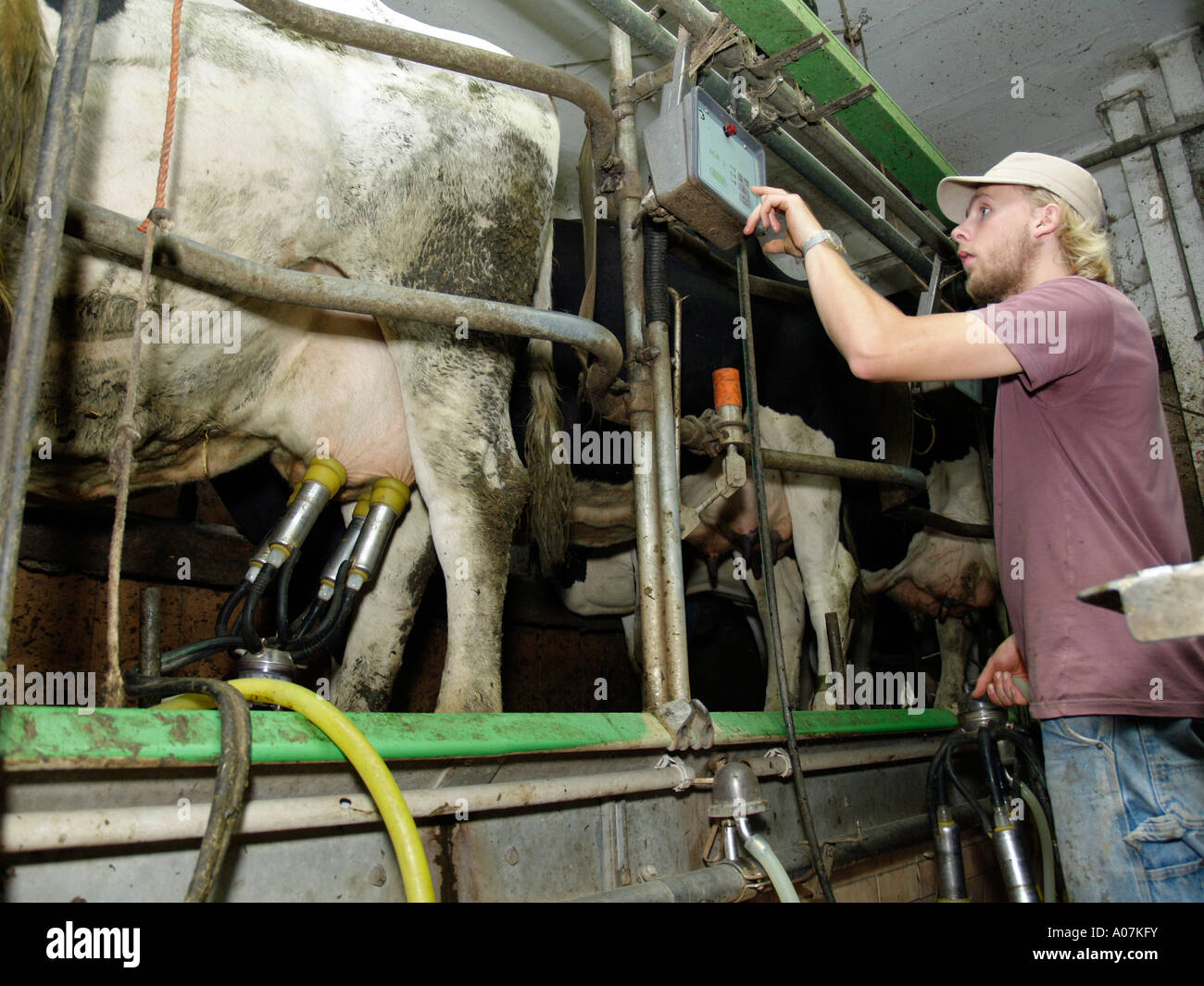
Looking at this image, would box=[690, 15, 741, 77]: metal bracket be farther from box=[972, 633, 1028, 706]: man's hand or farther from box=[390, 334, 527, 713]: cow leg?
box=[972, 633, 1028, 706]: man's hand

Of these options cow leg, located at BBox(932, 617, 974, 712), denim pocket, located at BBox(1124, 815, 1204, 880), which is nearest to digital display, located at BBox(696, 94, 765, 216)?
denim pocket, located at BBox(1124, 815, 1204, 880)

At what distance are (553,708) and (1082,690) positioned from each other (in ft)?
9.70

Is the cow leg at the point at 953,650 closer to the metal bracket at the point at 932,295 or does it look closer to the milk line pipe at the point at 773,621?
the metal bracket at the point at 932,295

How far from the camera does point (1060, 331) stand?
1.21m

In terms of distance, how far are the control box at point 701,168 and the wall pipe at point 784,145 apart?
0.39 m

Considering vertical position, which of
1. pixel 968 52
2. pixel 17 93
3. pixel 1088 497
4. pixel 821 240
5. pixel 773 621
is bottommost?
pixel 773 621

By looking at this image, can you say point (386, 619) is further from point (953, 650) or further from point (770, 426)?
point (953, 650)

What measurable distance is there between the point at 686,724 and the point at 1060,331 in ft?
2.85

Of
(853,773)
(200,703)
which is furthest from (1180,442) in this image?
(200,703)

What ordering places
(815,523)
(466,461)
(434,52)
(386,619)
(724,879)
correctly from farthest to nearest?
(815,523)
(386,619)
(466,461)
(434,52)
(724,879)

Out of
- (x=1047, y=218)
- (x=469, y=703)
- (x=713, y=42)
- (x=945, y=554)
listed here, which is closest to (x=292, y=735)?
(x=469, y=703)

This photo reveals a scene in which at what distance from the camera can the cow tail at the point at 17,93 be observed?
4.18 ft
